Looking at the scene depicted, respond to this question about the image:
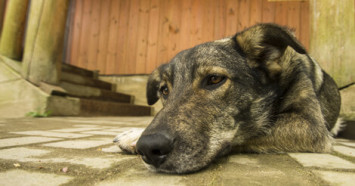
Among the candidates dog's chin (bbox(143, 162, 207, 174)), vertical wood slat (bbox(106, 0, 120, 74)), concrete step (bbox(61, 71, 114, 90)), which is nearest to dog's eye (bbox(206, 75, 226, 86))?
dog's chin (bbox(143, 162, 207, 174))

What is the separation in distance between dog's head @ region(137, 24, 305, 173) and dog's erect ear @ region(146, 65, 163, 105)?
0.79m

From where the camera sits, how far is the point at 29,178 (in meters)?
1.15

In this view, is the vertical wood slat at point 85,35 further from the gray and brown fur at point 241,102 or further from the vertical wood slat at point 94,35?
the gray and brown fur at point 241,102

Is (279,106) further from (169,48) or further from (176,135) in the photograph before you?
(169,48)

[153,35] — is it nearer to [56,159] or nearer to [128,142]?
[128,142]

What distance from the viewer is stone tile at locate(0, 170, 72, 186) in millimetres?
1087

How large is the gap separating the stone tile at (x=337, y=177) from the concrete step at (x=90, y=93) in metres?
6.01

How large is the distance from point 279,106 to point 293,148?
1.50ft

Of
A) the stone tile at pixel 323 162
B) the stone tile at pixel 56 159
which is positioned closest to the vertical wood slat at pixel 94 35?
the stone tile at pixel 56 159

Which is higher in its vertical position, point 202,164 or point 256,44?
point 256,44

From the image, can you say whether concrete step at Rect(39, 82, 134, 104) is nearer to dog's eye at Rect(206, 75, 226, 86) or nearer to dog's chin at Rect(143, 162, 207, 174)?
dog's eye at Rect(206, 75, 226, 86)

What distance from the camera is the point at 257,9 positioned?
8836 mm

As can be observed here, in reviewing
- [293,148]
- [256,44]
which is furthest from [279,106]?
[256,44]

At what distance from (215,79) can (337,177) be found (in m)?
1.01
